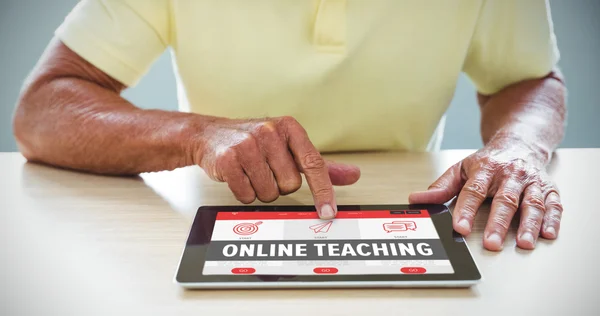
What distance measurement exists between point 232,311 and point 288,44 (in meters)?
0.61

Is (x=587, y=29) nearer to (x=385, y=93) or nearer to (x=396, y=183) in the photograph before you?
(x=385, y=93)

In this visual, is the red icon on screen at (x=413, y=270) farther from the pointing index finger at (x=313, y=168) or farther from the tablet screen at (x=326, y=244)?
the pointing index finger at (x=313, y=168)

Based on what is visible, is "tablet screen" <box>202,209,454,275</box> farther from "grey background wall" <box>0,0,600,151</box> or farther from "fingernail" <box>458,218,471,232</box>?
"grey background wall" <box>0,0,600,151</box>

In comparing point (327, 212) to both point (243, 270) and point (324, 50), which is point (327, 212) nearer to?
point (243, 270)

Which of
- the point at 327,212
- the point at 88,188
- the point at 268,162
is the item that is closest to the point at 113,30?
the point at 88,188

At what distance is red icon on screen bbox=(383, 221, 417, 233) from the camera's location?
2.17 ft

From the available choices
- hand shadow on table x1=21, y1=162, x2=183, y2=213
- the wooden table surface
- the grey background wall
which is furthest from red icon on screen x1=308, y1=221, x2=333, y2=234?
the grey background wall

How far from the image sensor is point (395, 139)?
1149 millimetres

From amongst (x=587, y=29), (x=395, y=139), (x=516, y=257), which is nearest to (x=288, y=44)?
(x=395, y=139)

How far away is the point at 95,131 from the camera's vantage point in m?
0.90

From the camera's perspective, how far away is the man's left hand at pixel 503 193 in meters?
0.68

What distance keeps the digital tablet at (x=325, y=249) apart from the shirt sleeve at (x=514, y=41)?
0.49 m

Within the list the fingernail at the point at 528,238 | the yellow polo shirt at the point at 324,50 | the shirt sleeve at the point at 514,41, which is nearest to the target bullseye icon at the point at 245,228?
the fingernail at the point at 528,238

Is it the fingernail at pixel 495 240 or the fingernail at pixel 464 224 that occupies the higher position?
the fingernail at pixel 464 224
